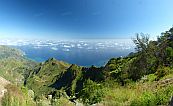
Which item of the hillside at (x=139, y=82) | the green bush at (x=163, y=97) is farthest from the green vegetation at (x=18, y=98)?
the green bush at (x=163, y=97)

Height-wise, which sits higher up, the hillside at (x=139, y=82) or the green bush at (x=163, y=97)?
the green bush at (x=163, y=97)

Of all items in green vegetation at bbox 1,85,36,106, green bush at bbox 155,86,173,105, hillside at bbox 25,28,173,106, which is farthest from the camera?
hillside at bbox 25,28,173,106

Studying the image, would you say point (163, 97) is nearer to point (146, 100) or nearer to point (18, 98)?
point (146, 100)

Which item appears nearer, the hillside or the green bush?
the green bush

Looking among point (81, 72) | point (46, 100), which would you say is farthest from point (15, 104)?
point (81, 72)

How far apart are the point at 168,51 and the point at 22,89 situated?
39.5 meters

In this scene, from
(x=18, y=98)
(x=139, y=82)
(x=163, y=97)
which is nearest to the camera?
(x=18, y=98)

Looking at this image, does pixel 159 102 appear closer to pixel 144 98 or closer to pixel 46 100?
pixel 144 98

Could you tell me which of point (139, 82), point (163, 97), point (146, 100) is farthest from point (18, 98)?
point (139, 82)

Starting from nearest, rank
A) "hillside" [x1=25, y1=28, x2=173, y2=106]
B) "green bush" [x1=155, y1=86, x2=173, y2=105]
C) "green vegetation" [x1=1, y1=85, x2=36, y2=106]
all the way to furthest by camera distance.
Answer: "green vegetation" [x1=1, y1=85, x2=36, y2=106]
"green bush" [x1=155, y1=86, x2=173, y2=105]
"hillside" [x1=25, y1=28, x2=173, y2=106]

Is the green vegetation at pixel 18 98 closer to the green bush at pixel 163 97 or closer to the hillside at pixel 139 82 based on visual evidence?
the hillside at pixel 139 82

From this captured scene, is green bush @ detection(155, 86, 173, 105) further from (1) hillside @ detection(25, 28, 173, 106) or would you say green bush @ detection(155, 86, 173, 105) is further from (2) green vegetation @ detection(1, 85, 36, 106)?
(2) green vegetation @ detection(1, 85, 36, 106)

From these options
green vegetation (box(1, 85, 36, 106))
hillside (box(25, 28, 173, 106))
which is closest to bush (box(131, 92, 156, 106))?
hillside (box(25, 28, 173, 106))

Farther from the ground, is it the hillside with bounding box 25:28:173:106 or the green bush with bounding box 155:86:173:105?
the green bush with bounding box 155:86:173:105
